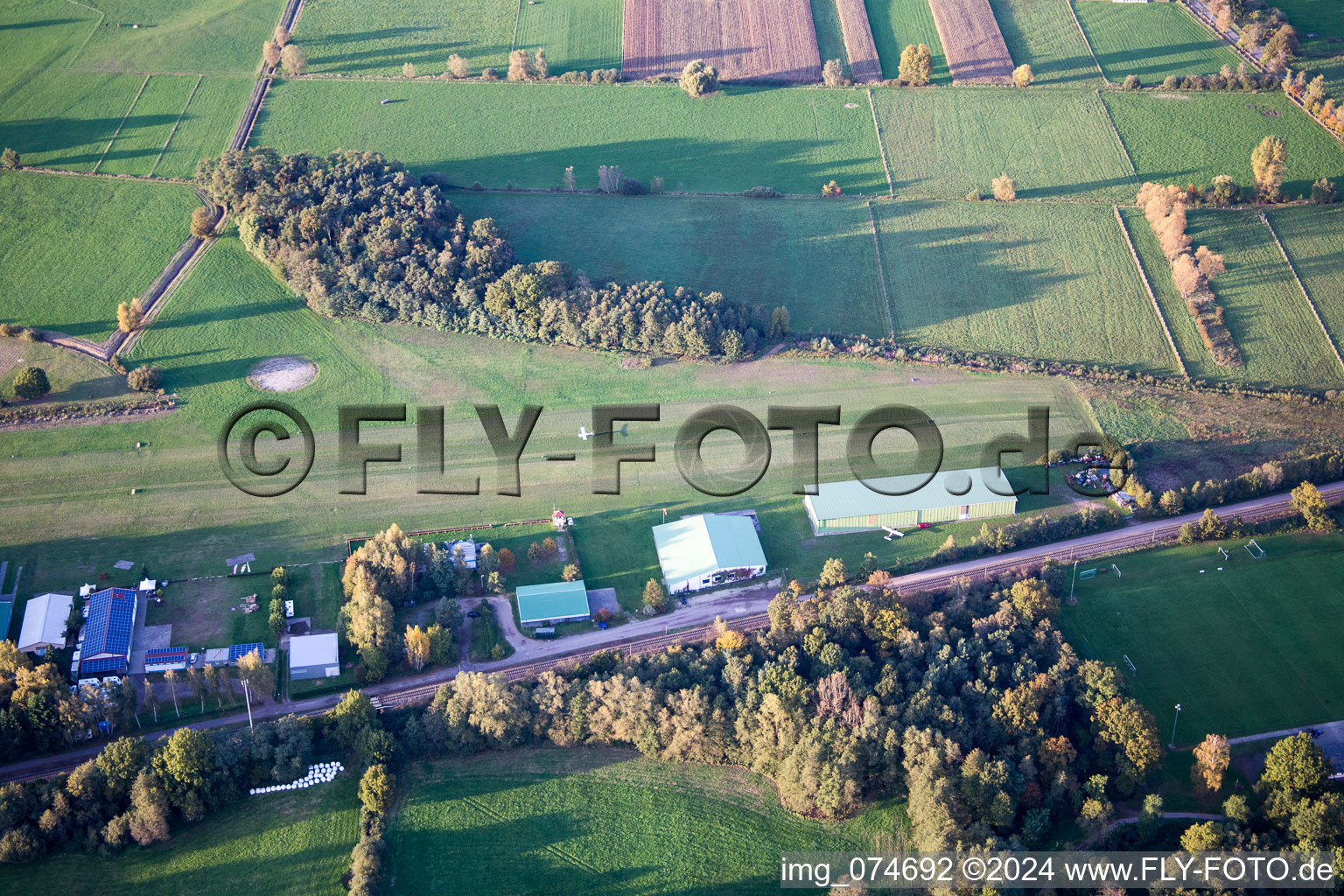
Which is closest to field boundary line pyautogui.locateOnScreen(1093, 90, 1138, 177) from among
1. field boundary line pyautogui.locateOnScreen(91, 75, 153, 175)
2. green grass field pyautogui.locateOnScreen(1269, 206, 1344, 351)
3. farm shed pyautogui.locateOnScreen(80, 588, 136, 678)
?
green grass field pyautogui.locateOnScreen(1269, 206, 1344, 351)

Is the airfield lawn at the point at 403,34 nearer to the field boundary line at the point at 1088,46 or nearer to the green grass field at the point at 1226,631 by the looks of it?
the field boundary line at the point at 1088,46

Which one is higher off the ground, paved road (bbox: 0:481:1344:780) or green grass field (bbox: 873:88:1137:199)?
green grass field (bbox: 873:88:1137:199)

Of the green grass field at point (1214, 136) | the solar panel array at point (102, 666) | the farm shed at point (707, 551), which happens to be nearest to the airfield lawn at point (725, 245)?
the farm shed at point (707, 551)

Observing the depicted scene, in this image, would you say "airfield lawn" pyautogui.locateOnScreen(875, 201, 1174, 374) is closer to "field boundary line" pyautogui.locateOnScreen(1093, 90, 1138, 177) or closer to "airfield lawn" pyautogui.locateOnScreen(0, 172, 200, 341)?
"field boundary line" pyautogui.locateOnScreen(1093, 90, 1138, 177)

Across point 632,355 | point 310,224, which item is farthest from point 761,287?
point 310,224

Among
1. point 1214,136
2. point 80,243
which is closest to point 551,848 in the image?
point 80,243

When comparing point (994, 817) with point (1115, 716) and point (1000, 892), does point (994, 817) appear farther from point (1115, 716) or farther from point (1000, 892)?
point (1115, 716)

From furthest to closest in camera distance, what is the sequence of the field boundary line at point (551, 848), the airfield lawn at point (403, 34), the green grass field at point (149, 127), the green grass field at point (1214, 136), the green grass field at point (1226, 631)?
the airfield lawn at point (403, 34)
the green grass field at point (1214, 136)
the green grass field at point (149, 127)
the green grass field at point (1226, 631)
the field boundary line at point (551, 848)
